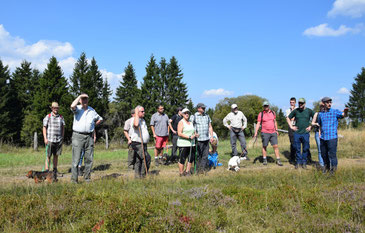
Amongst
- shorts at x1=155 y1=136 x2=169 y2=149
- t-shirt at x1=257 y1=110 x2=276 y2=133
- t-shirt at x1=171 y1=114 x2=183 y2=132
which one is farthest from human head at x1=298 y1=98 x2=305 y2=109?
shorts at x1=155 y1=136 x2=169 y2=149

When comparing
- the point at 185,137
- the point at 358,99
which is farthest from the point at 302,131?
the point at 358,99

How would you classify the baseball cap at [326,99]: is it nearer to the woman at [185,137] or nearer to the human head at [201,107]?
the human head at [201,107]

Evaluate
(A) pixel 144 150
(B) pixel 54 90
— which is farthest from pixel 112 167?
(B) pixel 54 90

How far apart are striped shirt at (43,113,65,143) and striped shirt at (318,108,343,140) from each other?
692 centimetres

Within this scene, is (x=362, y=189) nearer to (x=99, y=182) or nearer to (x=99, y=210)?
(x=99, y=210)

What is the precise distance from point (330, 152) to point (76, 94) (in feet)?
138

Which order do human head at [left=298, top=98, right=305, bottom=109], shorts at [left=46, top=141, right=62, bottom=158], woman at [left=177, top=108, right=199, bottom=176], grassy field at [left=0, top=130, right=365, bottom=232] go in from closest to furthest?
grassy field at [left=0, top=130, right=365, bottom=232] → woman at [left=177, top=108, right=199, bottom=176] → shorts at [left=46, top=141, right=62, bottom=158] → human head at [left=298, top=98, right=305, bottom=109]

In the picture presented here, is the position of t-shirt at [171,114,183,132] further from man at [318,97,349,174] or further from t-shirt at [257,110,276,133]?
man at [318,97,349,174]

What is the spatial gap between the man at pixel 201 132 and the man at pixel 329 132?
115 inches

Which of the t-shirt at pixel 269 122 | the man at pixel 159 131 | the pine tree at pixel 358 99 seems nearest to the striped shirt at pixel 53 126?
the man at pixel 159 131

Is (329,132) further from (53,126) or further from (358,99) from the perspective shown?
(358,99)

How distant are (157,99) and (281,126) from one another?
34.4 meters

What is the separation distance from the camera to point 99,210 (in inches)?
167

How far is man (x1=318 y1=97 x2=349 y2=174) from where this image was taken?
691 cm
